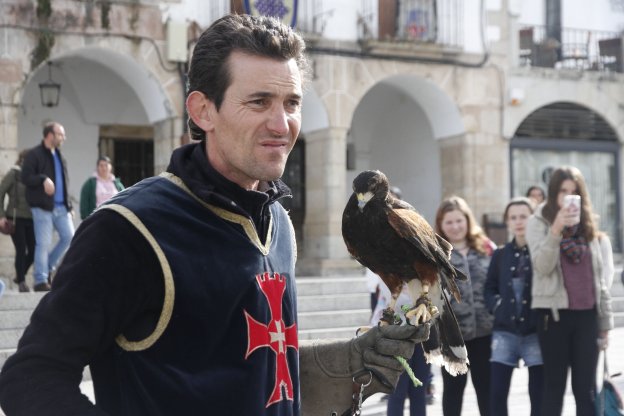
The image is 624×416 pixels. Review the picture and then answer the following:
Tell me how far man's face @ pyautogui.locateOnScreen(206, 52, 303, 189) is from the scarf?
427 cm

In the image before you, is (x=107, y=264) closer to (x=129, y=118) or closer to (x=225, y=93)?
(x=225, y=93)

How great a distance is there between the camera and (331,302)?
12.5 metres

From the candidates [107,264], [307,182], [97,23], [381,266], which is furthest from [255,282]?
[307,182]

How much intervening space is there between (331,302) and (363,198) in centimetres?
959

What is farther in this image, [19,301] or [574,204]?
[19,301]

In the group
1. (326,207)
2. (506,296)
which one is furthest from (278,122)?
(326,207)

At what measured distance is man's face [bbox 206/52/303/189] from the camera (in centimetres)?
234

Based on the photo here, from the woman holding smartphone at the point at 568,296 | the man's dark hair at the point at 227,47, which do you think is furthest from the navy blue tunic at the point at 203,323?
the woman holding smartphone at the point at 568,296

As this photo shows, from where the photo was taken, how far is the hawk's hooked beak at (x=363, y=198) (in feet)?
9.91

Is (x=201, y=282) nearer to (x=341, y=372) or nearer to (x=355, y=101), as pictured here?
(x=341, y=372)

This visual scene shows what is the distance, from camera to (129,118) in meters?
16.7

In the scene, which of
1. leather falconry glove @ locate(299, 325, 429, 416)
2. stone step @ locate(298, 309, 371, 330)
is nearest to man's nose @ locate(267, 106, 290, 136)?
leather falconry glove @ locate(299, 325, 429, 416)

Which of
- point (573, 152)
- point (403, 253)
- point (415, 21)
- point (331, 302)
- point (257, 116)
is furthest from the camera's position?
point (573, 152)

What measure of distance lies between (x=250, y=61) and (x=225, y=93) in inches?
3.8
